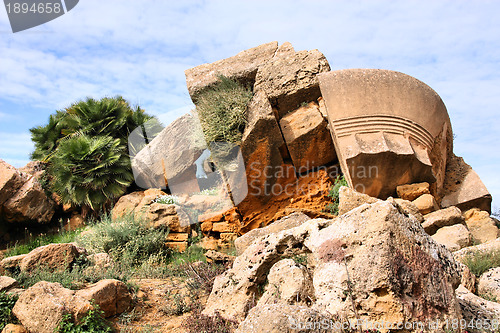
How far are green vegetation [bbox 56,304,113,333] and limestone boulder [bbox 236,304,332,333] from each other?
1891mm

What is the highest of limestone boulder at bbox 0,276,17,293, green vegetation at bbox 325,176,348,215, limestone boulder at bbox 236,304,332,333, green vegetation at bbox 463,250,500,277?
limestone boulder at bbox 236,304,332,333

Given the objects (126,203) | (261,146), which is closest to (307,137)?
(261,146)

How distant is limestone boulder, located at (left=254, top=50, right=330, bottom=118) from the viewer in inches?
277

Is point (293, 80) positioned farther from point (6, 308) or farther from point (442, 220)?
point (6, 308)

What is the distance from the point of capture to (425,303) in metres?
2.84

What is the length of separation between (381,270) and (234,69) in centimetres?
581

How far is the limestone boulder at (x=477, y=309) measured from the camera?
11.0ft

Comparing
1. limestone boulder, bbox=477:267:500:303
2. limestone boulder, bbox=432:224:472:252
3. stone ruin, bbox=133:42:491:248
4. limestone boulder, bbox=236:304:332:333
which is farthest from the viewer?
stone ruin, bbox=133:42:491:248

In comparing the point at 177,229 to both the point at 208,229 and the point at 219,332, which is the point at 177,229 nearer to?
the point at 208,229

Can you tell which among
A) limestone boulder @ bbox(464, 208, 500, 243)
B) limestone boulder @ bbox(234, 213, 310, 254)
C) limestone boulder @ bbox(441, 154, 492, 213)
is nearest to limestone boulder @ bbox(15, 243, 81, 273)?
limestone boulder @ bbox(234, 213, 310, 254)

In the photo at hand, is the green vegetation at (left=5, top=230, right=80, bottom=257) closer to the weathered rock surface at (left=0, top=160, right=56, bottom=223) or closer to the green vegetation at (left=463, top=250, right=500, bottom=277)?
the weathered rock surface at (left=0, top=160, right=56, bottom=223)

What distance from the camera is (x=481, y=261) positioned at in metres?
4.48

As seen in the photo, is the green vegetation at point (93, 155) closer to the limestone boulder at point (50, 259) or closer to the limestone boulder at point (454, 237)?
the limestone boulder at point (50, 259)

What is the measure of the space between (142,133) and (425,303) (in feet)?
31.8
